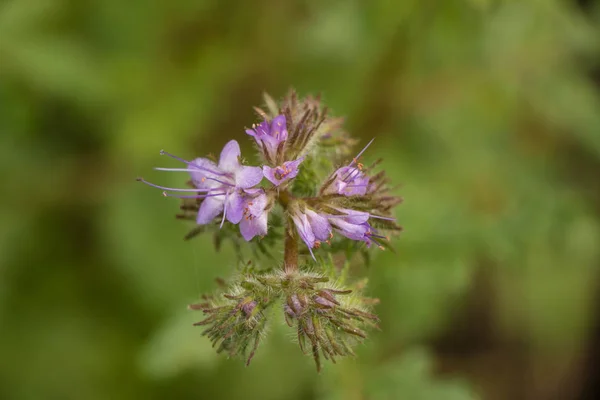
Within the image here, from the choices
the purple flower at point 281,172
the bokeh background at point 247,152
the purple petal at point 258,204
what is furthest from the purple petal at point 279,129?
the bokeh background at point 247,152

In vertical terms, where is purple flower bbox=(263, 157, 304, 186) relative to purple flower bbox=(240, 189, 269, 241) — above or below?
above

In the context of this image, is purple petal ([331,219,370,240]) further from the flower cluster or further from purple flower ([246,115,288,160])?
purple flower ([246,115,288,160])

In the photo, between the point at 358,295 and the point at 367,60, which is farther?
the point at 367,60

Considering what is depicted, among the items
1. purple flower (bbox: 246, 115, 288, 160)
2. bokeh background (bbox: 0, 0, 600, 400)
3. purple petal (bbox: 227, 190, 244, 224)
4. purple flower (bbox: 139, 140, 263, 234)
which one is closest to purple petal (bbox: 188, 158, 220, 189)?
purple flower (bbox: 139, 140, 263, 234)

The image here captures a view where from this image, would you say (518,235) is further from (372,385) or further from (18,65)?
(18,65)

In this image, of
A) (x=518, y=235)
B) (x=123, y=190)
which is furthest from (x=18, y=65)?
(x=518, y=235)

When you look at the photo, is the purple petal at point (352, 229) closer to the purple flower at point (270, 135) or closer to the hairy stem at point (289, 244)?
the hairy stem at point (289, 244)

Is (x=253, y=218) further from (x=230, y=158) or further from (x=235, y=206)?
(x=230, y=158)
